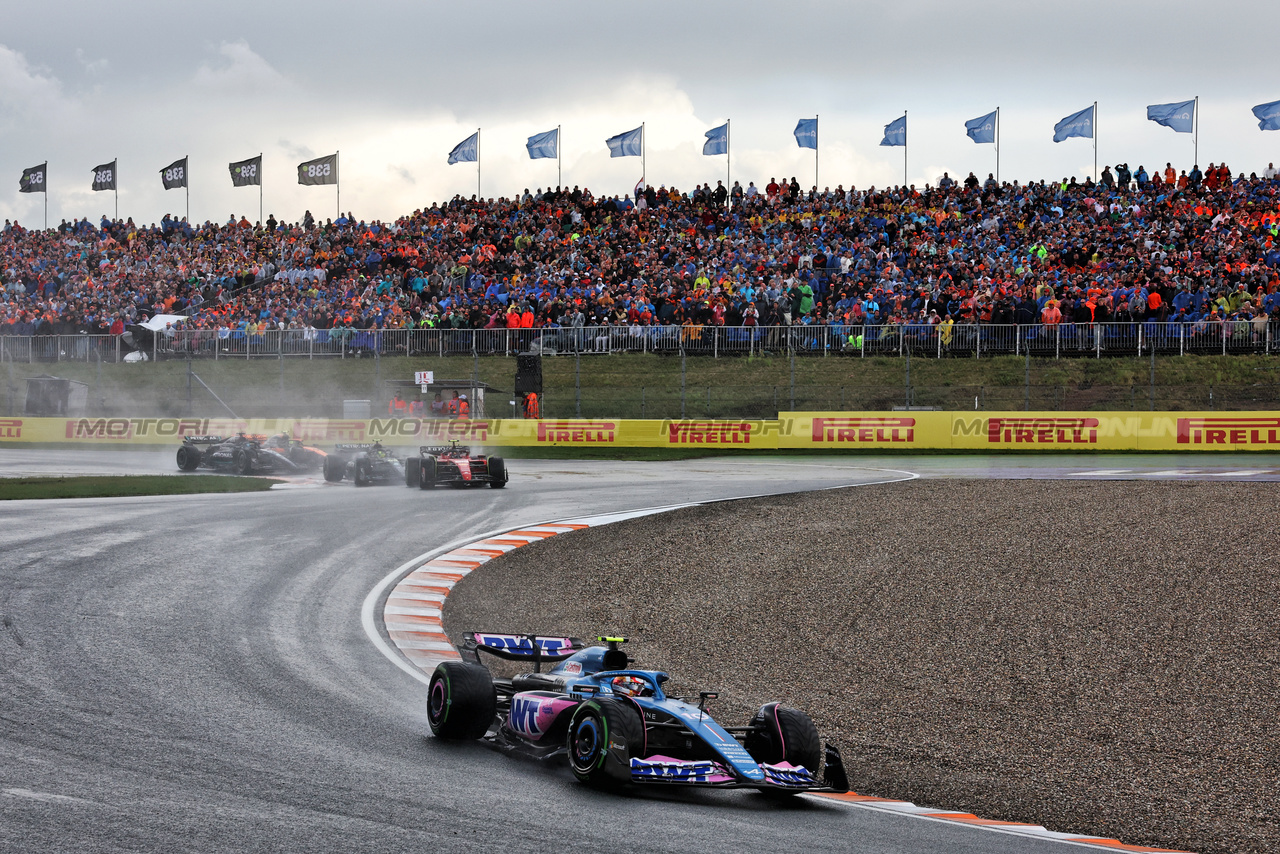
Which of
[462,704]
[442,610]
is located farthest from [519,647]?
[442,610]

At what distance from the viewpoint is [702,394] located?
107 ft

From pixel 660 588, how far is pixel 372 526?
5837 millimetres

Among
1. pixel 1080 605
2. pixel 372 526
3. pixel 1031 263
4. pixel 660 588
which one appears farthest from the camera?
pixel 1031 263

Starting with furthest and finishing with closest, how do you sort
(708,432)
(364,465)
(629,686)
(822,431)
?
(708,432)
(822,431)
(364,465)
(629,686)

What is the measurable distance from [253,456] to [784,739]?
2185cm

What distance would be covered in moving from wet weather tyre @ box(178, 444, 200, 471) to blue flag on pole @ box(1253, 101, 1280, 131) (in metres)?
38.1

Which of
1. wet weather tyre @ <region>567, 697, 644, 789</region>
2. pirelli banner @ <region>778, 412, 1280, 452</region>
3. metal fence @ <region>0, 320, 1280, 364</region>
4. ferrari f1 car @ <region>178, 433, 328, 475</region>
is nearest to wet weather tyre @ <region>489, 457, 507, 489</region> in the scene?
ferrari f1 car @ <region>178, 433, 328, 475</region>

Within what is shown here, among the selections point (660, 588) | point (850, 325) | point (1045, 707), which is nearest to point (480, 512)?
point (660, 588)

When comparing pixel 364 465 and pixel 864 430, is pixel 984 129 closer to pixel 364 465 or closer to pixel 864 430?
pixel 864 430

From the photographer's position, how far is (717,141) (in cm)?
4909

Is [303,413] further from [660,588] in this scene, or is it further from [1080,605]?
[1080,605]

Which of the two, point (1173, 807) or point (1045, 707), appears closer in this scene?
point (1173, 807)

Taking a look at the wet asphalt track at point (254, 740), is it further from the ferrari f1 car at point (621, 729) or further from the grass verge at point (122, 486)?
the grass verge at point (122, 486)

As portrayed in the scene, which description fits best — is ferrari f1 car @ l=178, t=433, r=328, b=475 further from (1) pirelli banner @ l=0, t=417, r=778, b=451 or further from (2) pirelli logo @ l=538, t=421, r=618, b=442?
(2) pirelli logo @ l=538, t=421, r=618, b=442
